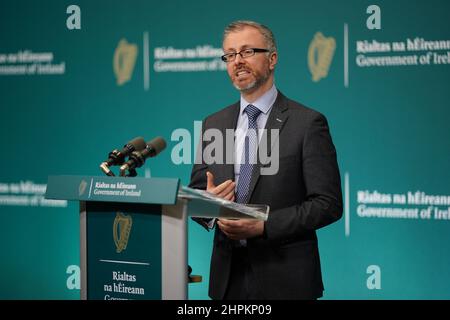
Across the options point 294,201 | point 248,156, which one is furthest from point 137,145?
point 294,201

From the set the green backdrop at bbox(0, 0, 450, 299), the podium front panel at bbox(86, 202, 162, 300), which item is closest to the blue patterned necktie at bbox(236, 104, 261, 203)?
the podium front panel at bbox(86, 202, 162, 300)

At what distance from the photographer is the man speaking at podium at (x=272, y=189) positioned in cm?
234

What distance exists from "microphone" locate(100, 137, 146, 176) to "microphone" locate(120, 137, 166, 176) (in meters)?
0.02

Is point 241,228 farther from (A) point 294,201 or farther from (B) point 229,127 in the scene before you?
(B) point 229,127

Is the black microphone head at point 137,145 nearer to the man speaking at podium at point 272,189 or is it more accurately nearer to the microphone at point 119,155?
the microphone at point 119,155

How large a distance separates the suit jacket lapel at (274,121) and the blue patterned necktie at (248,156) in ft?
0.10

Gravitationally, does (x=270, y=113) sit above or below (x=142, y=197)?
above

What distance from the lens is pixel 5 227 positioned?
16.4ft

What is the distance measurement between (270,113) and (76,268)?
2.88 meters

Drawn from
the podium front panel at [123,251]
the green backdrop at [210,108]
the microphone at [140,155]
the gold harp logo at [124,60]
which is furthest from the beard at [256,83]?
the gold harp logo at [124,60]
